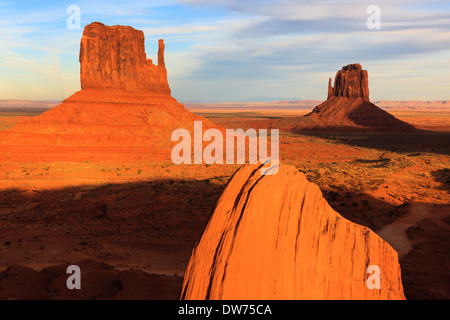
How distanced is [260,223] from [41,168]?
152 feet

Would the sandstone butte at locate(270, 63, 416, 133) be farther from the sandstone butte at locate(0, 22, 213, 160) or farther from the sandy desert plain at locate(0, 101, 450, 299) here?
the sandy desert plain at locate(0, 101, 450, 299)

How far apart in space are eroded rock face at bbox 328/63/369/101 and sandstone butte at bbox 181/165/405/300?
140136 millimetres

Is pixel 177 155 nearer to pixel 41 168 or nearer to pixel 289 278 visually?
pixel 41 168

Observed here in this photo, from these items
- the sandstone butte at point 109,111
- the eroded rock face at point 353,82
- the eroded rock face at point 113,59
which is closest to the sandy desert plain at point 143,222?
the sandstone butte at point 109,111

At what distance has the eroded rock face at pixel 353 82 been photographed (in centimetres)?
13800

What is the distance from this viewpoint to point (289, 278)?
23.9 ft

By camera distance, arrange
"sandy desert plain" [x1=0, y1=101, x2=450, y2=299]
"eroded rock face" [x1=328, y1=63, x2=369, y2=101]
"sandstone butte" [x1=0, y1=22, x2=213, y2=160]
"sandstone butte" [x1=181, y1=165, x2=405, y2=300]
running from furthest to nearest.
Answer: "eroded rock face" [x1=328, y1=63, x2=369, y2=101] → "sandstone butte" [x1=0, y1=22, x2=213, y2=160] → "sandy desert plain" [x1=0, y1=101, x2=450, y2=299] → "sandstone butte" [x1=181, y1=165, x2=405, y2=300]

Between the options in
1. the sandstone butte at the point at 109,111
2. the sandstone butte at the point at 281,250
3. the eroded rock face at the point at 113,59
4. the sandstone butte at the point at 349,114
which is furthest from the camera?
the sandstone butte at the point at 349,114

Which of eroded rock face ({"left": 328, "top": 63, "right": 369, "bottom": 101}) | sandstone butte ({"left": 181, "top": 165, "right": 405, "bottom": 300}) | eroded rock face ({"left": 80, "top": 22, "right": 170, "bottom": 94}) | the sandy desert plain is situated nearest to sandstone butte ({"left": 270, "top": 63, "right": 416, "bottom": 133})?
eroded rock face ({"left": 328, "top": 63, "right": 369, "bottom": 101})

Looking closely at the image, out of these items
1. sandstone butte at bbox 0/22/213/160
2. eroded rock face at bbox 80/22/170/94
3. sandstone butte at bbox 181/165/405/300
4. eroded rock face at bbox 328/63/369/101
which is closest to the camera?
sandstone butte at bbox 181/165/405/300

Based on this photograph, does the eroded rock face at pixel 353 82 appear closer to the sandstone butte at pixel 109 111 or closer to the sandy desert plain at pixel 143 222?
the sandstone butte at pixel 109 111

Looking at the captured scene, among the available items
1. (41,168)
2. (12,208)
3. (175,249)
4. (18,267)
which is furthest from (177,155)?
(18,267)

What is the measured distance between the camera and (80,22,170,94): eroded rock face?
67.5 meters

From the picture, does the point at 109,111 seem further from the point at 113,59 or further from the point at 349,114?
the point at 349,114
